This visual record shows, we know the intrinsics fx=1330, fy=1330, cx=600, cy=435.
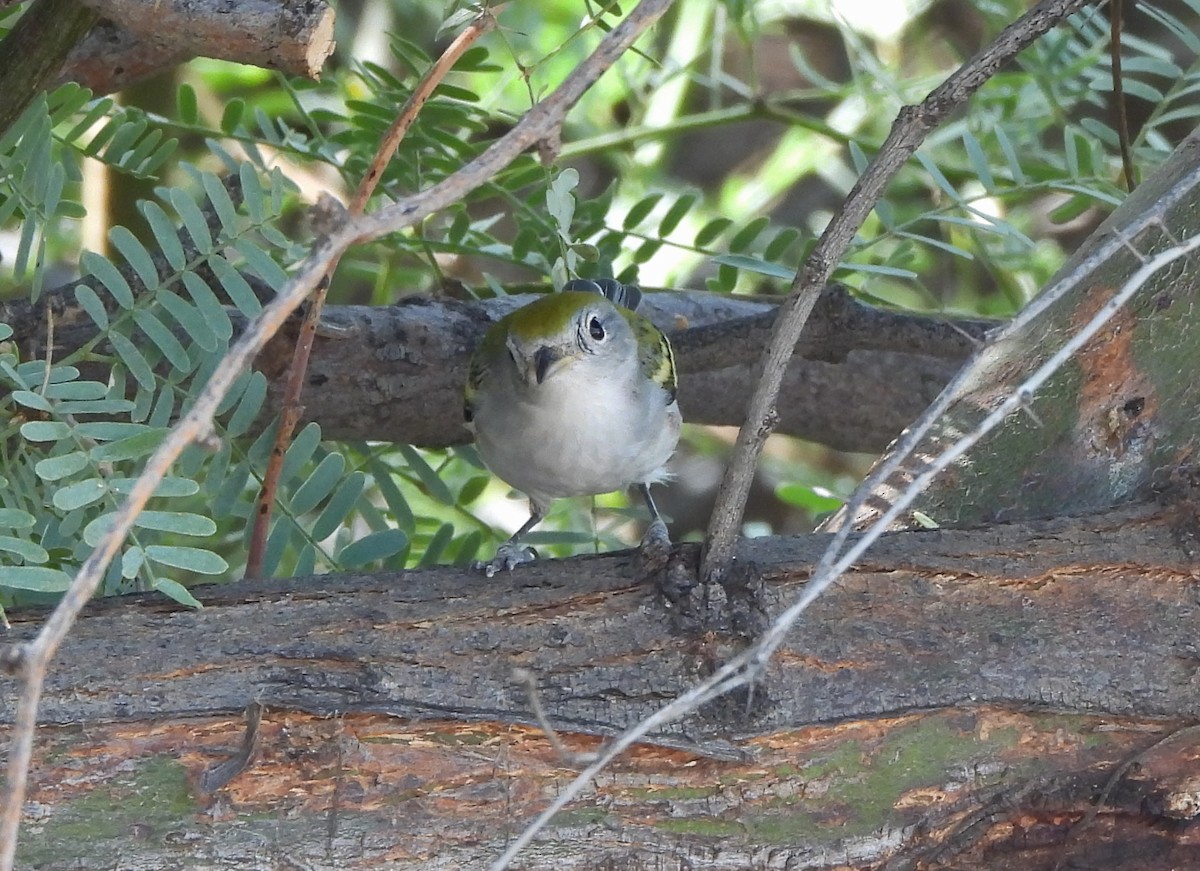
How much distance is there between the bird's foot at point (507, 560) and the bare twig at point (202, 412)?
0.85 meters

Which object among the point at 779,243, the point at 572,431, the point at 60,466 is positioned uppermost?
the point at 779,243

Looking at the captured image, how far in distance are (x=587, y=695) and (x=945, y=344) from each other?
1.19 metres

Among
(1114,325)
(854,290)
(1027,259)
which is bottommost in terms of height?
(1114,325)

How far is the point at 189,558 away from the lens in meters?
1.52

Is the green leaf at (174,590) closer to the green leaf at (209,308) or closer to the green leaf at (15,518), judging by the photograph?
the green leaf at (15,518)

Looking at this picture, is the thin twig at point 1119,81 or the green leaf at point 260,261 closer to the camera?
the green leaf at point 260,261

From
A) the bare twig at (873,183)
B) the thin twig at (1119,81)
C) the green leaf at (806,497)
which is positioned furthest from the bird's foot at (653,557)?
the green leaf at (806,497)

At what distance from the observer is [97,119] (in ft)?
7.44

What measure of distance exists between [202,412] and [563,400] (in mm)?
1465

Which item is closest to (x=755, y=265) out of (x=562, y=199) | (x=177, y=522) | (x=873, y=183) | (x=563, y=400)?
(x=562, y=199)

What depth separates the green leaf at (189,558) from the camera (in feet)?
4.94

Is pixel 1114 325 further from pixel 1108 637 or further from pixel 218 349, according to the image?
pixel 218 349

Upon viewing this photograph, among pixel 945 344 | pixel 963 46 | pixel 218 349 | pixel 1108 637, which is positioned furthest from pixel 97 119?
pixel 963 46

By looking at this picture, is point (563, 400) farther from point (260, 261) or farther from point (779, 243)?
point (260, 261)
